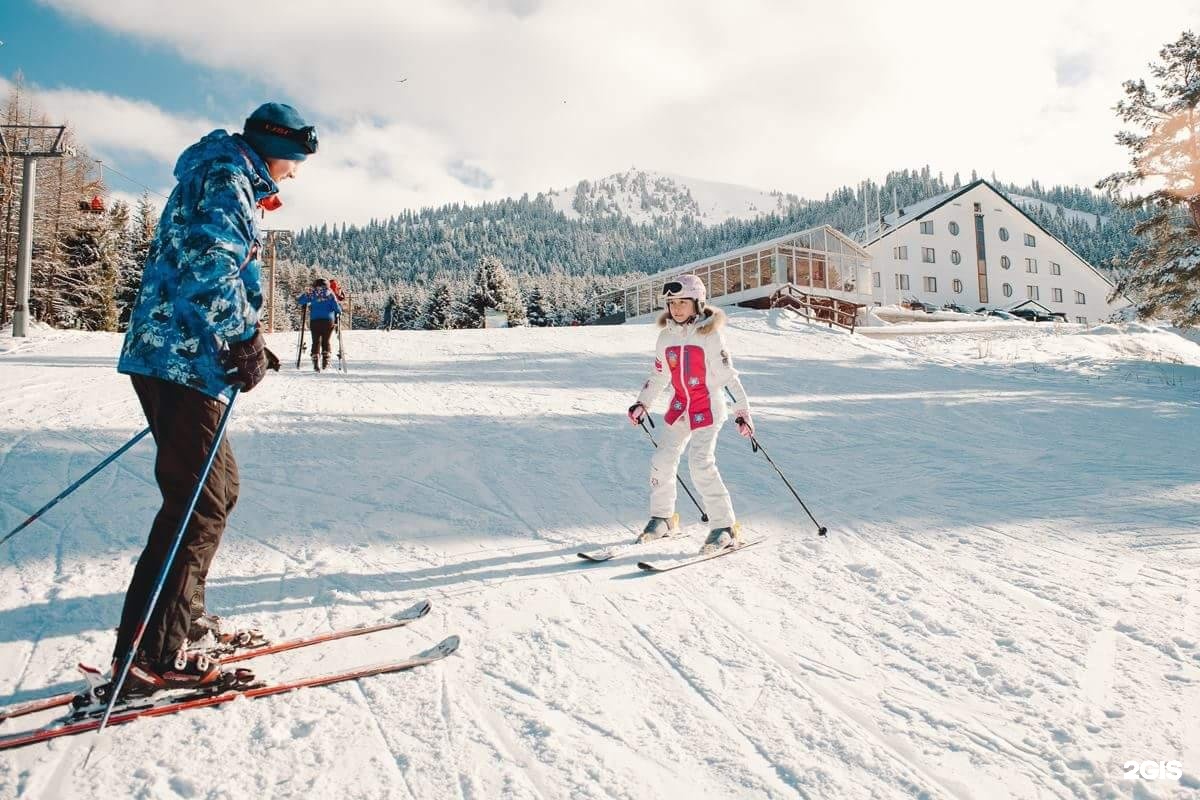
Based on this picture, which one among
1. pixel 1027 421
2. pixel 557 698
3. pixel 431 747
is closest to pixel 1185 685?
pixel 557 698

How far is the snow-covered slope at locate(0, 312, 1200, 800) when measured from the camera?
2.09 metres

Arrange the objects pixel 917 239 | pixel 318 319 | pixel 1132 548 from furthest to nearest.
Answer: pixel 917 239 < pixel 318 319 < pixel 1132 548

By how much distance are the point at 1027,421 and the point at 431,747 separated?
950 cm

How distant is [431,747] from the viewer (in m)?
2.18

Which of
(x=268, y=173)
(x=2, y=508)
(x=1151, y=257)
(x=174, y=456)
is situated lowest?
A: (x=2, y=508)

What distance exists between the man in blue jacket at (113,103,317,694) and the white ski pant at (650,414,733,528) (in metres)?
2.80

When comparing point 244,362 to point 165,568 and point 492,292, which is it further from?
point 492,292

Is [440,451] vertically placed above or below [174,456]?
below

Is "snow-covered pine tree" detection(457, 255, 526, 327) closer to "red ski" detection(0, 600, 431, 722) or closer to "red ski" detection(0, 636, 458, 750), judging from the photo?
"red ski" detection(0, 600, 431, 722)

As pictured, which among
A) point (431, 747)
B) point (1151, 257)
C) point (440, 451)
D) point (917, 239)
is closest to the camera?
point (431, 747)

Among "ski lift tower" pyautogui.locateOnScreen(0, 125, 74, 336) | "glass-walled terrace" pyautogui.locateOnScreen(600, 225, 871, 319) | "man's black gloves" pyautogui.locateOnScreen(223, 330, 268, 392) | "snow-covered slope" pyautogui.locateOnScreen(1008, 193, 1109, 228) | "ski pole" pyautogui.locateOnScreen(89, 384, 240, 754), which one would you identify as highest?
"snow-covered slope" pyautogui.locateOnScreen(1008, 193, 1109, 228)

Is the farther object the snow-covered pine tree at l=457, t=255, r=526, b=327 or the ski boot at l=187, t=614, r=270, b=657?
the snow-covered pine tree at l=457, t=255, r=526, b=327

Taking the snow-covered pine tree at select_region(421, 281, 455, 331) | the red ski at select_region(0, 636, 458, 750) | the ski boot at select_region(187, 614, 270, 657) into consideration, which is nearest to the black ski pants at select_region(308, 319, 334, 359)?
the ski boot at select_region(187, 614, 270, 657)

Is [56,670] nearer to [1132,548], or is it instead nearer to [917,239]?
[1132,548]
